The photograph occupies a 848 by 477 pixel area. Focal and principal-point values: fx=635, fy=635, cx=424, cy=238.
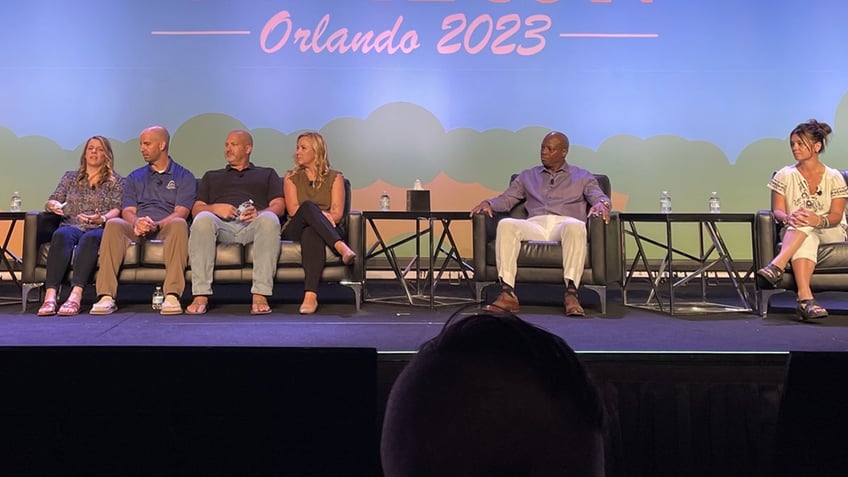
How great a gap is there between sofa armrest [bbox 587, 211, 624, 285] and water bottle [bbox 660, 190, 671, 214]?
0.98 meters

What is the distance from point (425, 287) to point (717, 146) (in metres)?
2.23

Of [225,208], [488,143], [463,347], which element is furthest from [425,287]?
[463,347]

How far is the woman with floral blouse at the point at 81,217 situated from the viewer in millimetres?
3045

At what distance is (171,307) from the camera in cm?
300

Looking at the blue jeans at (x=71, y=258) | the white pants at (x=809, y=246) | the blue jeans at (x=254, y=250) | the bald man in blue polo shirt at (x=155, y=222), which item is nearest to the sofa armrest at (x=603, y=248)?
the white pants at (x=809, y=246)

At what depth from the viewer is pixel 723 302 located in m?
3.50

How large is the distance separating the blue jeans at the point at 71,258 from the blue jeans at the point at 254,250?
0.47 m

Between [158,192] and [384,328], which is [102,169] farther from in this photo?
[384,328]

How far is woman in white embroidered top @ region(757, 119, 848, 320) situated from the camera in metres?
2.88

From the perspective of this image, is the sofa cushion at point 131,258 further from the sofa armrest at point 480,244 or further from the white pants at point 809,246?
the white pants at point 809,246

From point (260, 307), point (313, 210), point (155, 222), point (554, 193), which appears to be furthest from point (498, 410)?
point (155, 222)

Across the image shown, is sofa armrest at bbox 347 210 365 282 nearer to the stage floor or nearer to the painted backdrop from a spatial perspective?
the stage floor

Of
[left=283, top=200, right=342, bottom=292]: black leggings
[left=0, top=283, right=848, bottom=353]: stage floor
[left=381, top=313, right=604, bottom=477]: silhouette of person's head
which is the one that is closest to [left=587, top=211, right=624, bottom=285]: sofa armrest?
[left=0, top=283, right=848, bottom=353]: stage floor

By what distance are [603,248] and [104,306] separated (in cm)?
239
